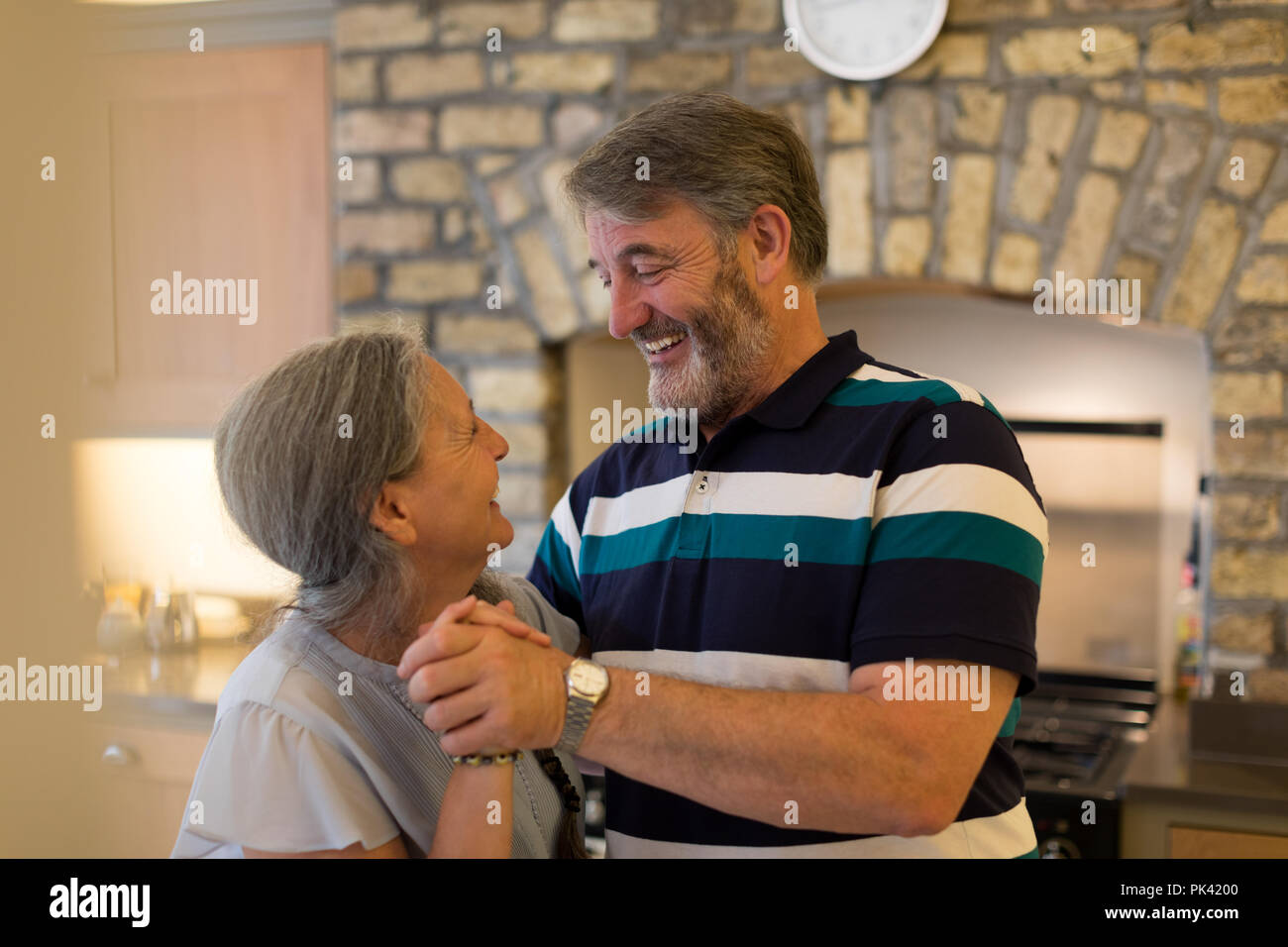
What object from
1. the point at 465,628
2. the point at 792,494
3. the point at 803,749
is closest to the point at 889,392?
the point at 792,494

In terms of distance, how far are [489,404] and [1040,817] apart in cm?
155

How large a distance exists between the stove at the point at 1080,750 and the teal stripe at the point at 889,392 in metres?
0.82

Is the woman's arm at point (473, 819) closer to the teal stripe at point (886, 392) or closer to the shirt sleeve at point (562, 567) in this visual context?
the shirt sleeve at point (562, 567)

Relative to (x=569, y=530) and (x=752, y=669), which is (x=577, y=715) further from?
(x=569, y=530)

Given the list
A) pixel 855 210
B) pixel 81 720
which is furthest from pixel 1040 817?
pixel 81 720

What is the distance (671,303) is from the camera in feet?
3.99

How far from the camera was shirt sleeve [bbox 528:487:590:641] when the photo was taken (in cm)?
138

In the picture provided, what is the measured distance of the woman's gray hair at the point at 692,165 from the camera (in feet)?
3.88

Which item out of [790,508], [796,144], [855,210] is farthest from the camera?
[855,210]

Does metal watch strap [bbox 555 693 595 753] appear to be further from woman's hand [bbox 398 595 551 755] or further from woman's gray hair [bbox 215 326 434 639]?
woman's gray hair [bbox 215 326 434 639]

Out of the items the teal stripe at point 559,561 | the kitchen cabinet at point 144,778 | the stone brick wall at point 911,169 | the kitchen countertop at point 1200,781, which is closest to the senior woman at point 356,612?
the teal stripe at point 559,561

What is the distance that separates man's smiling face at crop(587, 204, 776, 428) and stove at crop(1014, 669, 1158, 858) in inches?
34.4

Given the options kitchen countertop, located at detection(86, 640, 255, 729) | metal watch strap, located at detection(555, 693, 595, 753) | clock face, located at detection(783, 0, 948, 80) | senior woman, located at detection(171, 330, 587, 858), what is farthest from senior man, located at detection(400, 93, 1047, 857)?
kitchen countertop, located at detection(86, 640, 255, 729)
